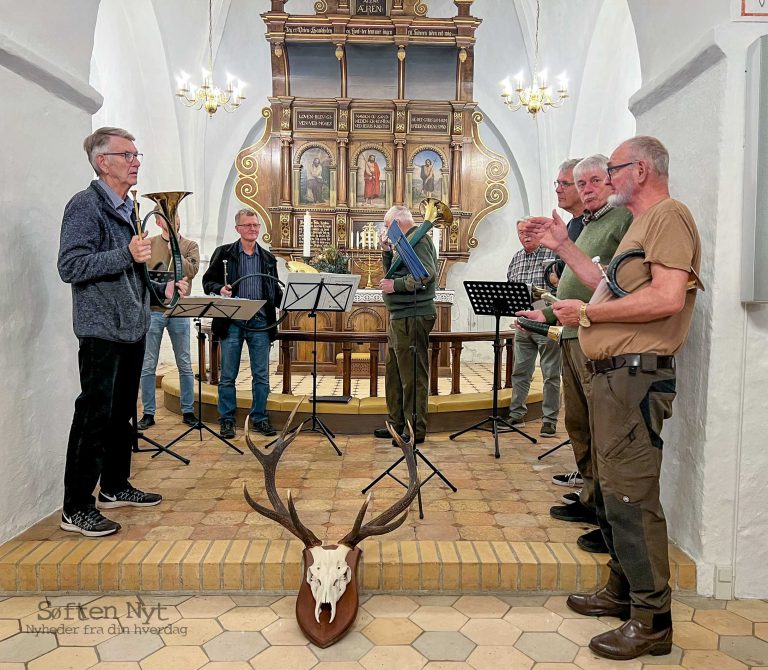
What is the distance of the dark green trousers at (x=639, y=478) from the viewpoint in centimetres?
226

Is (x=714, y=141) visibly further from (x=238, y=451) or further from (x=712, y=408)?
(x=238, y=451)

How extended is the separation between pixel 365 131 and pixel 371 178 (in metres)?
0.73

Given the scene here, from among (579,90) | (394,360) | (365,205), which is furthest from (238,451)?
A: (579,90)

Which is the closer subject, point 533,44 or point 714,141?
point 714,141

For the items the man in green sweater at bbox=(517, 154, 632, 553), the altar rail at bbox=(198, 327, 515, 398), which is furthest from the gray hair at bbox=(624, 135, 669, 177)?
the altar rail at bbox=(198, 327, 515, 398)

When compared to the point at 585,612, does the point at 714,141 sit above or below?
above

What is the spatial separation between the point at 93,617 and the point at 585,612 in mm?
2100

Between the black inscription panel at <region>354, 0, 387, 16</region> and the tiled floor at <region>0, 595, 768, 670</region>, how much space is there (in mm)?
9620

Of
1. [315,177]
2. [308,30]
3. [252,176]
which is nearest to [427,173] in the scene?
[315,177]

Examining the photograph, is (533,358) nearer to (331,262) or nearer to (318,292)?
(318,292)

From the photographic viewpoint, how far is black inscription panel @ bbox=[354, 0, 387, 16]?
9.91 m

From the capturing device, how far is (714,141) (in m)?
2.67

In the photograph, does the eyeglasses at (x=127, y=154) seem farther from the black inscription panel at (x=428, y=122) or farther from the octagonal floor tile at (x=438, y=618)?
the black inscription panel at (x=428, y=122)

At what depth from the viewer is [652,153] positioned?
2.31 meters
